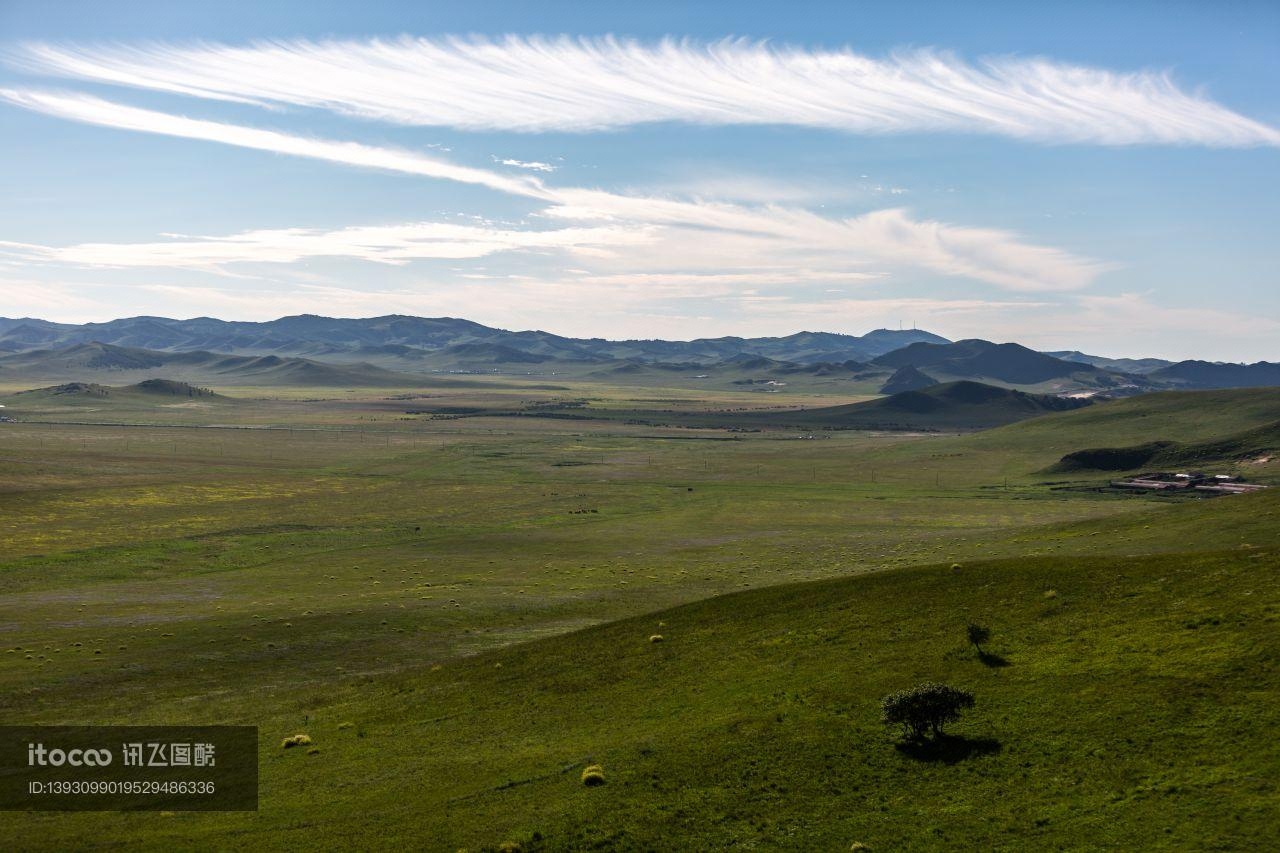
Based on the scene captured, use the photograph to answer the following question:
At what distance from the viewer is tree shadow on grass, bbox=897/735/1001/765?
104ft

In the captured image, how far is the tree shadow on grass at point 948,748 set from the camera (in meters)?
31.7

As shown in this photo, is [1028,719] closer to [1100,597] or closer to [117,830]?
[1100,597]

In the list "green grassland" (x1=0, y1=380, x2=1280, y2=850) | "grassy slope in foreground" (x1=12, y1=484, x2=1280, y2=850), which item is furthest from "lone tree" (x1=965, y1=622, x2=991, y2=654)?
"green grassland" (x1=0, y1=380, x2=1280, y2=850)

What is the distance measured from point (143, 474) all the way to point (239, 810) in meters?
182

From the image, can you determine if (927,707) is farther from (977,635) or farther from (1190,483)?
(1190,483)

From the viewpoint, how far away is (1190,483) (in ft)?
598

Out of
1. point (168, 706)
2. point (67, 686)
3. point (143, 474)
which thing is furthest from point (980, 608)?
point (143, 474)

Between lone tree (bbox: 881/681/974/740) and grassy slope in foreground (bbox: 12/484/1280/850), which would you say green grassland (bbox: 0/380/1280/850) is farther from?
lone tree (bbox: 881/681/974/740)

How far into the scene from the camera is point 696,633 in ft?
174

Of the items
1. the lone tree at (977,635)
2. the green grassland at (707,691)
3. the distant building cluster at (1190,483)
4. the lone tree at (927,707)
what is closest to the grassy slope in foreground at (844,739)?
the green grassland at (707,691)

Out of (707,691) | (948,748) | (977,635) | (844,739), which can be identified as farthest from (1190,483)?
(844,739)

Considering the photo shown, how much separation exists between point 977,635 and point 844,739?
10450 mm

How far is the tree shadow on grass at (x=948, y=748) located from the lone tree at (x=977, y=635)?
27.8 ft

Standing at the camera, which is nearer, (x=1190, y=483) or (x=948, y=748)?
(x=948, y=748)
